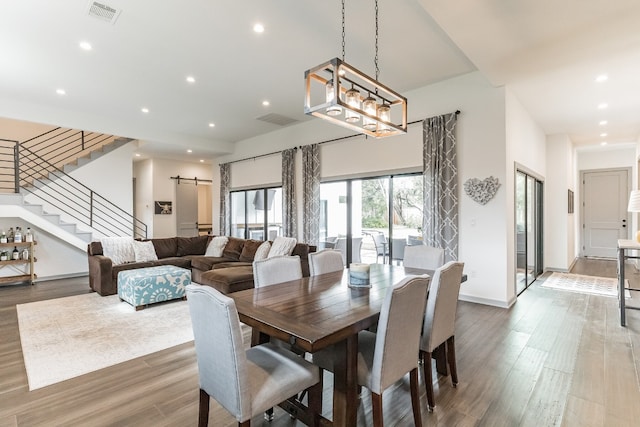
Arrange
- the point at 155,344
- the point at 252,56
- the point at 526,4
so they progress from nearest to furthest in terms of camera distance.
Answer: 1. the point at 526,4
2. the point at 155,344
3. the point at 252,56

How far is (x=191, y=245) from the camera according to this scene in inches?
285

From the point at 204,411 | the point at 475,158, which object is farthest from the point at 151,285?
the point at 475,158

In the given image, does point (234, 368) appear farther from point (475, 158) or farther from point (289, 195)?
point (289, 195)

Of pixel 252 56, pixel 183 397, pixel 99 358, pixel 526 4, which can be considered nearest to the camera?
pixel 183 397

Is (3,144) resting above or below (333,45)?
below

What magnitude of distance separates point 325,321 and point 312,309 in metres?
0.23

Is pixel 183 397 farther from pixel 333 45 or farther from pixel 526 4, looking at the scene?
pixel 526 4

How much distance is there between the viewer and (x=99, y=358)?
9.82ft

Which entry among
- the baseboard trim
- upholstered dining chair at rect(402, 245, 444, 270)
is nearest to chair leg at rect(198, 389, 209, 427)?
upholstered dining chair at rect(402, 245, 444, 270)

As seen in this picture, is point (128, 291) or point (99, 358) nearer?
point (99, 358)

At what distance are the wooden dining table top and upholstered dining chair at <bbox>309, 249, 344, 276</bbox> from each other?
1.35 feet

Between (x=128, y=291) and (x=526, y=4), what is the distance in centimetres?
576

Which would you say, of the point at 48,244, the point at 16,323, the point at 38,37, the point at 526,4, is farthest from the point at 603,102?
the point at 48,244

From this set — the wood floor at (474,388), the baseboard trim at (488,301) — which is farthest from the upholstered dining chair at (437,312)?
the baseboard trim at (488,301)
